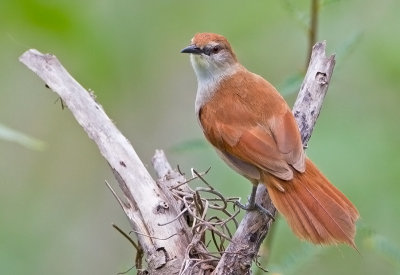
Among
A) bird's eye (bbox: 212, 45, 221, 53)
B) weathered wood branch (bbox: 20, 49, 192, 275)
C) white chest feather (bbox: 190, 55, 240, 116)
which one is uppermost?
bird's eye (bbox: 212, 45, 221, 53)

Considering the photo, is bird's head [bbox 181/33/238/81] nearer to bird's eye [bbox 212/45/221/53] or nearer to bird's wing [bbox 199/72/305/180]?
bird's eye [bbox 212/45/221/53]

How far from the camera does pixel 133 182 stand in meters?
4.50

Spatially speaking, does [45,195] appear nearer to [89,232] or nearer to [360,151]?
[89,232]

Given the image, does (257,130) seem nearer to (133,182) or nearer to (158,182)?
(158,182)

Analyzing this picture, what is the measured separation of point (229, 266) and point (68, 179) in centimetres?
458

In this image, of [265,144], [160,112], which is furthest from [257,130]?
[160,112]

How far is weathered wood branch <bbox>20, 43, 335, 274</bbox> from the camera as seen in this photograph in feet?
14.0

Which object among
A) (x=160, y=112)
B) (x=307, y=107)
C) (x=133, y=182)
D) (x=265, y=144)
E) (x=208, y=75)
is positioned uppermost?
(x=160, y=112)

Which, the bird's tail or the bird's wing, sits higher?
the bird's wing

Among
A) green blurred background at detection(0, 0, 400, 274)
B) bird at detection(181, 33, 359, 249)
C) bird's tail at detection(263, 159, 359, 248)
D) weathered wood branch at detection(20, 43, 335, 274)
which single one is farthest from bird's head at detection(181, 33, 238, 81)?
bird's tail at detection(263, 159, 359, 248)

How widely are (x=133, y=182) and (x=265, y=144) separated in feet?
2.22

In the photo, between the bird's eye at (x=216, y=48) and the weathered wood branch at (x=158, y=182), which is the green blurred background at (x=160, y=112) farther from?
the bird's eye at (x=216, y=48)

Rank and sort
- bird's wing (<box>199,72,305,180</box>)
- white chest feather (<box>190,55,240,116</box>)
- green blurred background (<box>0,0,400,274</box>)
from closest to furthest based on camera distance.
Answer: bird's wing (<box>199,72,305,180</box>)
white chest feather (<box>190,55,240,116</box>)
green blurred background (<box>0,0,400,274</box>)

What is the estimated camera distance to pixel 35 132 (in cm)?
836
